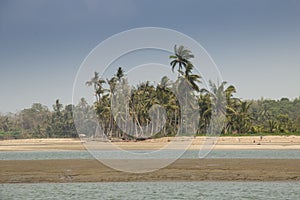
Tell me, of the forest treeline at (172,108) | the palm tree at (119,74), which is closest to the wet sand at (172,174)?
the forest treeline at (172,108)

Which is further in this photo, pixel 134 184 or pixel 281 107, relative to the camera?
pixel 281 107

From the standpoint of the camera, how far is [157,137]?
276 feet

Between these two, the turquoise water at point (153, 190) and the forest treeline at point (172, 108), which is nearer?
the turquoise water at point (153, 190)

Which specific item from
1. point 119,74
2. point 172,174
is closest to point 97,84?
point 119,74

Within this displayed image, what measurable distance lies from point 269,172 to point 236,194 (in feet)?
22.6

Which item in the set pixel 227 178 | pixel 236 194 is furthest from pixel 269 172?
pixel 236 194

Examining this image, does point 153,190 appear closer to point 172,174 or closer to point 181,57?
point 172,174

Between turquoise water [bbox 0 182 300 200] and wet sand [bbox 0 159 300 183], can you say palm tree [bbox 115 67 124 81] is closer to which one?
wet sand [bbox 0 159 300 183]

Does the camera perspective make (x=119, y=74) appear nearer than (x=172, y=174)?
No

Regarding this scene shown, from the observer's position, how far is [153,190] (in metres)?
24.1

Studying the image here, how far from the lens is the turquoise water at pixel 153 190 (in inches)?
873

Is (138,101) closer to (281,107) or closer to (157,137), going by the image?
(157,137)

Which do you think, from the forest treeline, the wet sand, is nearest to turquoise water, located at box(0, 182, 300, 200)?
the wet sand

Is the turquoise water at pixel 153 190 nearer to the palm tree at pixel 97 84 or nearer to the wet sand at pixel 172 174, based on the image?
the wet sand at pixel 172 174
